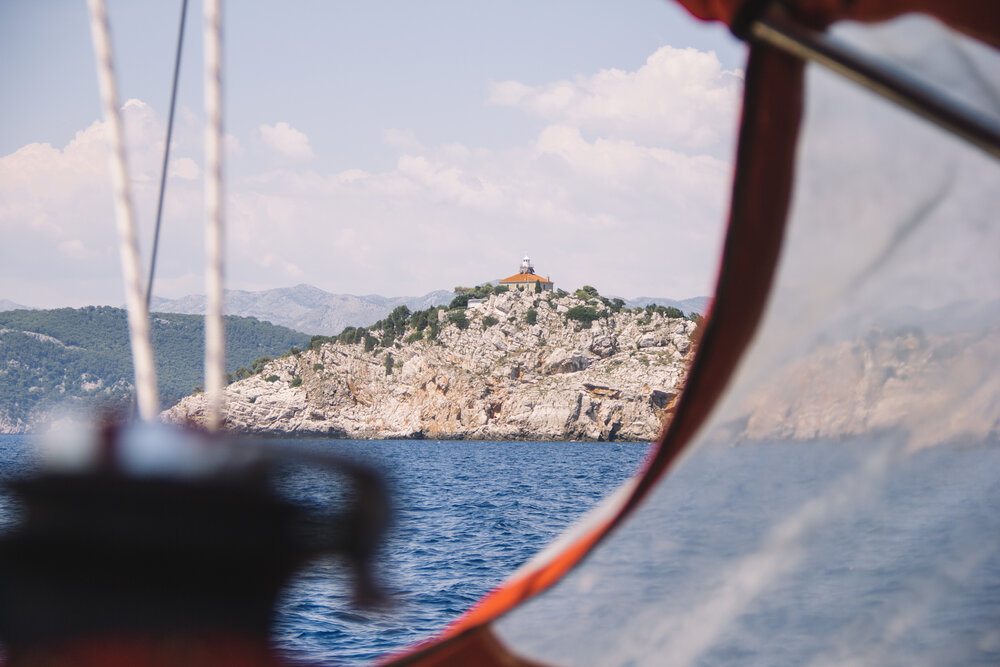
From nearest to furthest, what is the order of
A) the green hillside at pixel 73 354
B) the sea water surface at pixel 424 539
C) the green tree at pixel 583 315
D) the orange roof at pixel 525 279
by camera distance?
the sea water surface at pixel 424 539 → the green tree at pixel 583 315 → the green hillside at pixel 73 354 → the orange roof at pixel 525 279

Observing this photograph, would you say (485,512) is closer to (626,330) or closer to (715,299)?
(715,299)

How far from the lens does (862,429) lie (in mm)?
1612

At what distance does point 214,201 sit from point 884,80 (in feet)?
4.57

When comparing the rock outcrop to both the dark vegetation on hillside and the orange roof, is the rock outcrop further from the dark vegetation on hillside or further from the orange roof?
the orange roof

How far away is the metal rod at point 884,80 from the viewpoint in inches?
59.4

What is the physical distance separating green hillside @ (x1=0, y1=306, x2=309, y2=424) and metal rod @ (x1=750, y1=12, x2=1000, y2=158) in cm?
12393

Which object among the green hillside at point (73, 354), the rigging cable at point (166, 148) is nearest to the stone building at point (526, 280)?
the green hillside at point (73, 354)

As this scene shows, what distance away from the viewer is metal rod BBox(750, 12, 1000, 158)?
1.51m

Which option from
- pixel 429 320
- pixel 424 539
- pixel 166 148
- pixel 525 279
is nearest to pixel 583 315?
pixel 429 320

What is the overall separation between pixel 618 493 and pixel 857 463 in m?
0.48

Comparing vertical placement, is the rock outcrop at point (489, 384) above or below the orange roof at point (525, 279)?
below

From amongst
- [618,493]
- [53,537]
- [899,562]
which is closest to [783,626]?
[899,562]

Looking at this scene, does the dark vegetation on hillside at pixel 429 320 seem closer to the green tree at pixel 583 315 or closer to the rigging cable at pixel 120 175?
the green tree at pixel 583 315

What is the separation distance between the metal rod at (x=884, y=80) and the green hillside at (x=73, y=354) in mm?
123935
